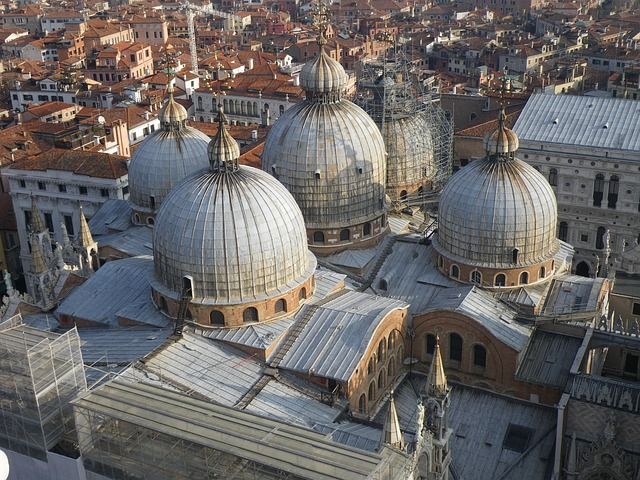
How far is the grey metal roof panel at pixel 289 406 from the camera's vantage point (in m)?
25.6

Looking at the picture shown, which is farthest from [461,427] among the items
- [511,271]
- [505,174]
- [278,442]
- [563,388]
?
[278,442]

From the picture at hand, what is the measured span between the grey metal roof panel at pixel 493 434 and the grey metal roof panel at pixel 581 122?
19.5m

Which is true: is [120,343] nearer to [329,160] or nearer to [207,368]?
[207,368]

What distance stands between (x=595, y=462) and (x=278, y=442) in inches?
487

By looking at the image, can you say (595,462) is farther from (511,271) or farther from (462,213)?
(462,213)

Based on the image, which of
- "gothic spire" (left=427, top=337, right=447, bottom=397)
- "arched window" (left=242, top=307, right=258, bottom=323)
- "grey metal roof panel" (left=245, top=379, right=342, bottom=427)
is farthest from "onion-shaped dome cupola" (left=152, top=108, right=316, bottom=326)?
"gothic spire" (left=427, top=337, right=447, bottom=397)

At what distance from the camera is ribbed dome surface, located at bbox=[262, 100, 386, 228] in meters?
33.8

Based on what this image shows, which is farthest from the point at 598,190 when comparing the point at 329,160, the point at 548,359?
the point at 329,160

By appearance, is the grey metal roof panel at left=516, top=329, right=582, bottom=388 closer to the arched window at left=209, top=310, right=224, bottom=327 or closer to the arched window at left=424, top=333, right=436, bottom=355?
the arched window at left=424, top=333, right=436, bottom=355

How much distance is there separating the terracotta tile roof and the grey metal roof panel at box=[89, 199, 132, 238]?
330 cm

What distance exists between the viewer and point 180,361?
26.7 m

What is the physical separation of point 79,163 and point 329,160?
20.2m

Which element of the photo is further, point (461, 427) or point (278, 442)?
point (461, 427)

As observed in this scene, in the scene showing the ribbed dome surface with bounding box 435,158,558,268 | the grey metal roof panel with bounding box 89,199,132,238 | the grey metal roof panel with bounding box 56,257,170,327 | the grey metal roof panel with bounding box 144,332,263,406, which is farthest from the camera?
the grey metal roof panel with bounding box 89,199,132,238
